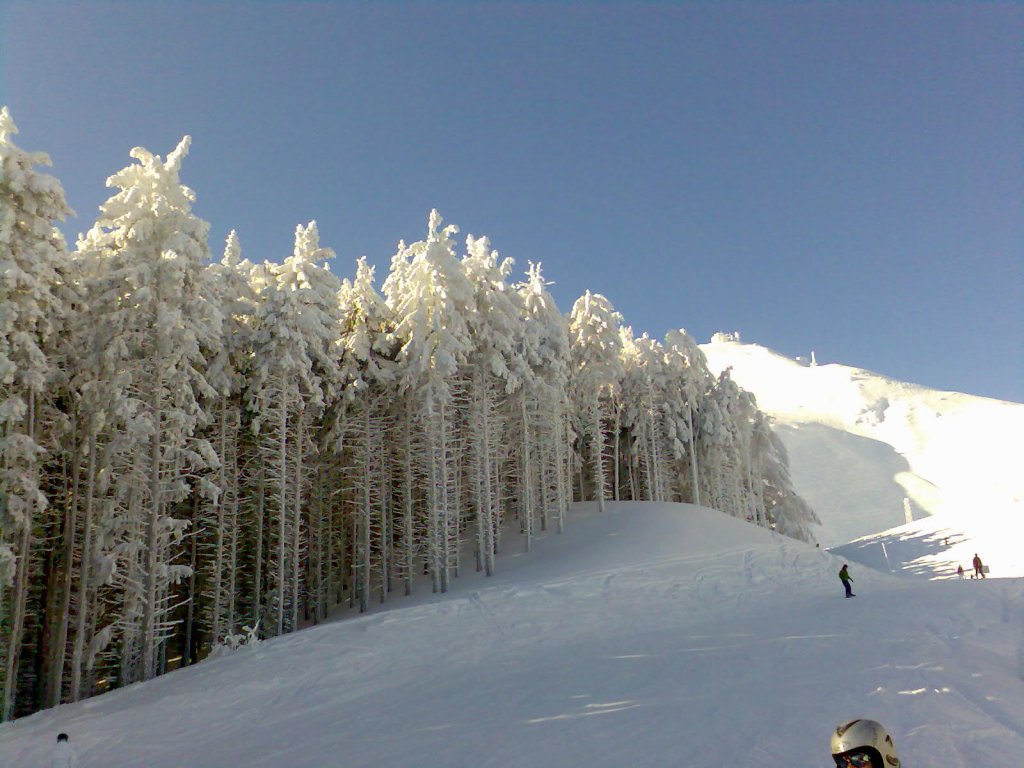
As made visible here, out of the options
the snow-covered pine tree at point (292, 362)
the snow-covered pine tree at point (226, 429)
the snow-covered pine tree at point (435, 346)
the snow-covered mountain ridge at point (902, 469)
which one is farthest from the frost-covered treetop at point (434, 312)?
the snow-covered mountain ridge at point (902, 469)

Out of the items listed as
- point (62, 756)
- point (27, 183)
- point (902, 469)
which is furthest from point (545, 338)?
→ point (902, 469)

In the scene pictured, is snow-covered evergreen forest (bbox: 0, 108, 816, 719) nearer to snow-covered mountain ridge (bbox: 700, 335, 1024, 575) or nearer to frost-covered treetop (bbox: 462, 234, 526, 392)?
frost-covered treetop (bbox: 462, 234, 526, 392)

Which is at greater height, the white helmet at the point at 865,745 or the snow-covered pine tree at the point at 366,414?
the snow-covered pine tree at the point at 366,414

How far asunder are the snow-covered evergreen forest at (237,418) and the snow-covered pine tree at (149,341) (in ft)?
0.29

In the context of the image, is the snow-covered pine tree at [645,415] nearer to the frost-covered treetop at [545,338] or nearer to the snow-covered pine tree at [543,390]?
the snow-covered pine tree at [543,390]

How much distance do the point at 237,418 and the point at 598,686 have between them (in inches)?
923

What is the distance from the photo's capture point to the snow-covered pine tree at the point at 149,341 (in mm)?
21000

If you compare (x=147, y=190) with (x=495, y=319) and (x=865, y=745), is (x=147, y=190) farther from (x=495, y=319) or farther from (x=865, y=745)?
(x=865, y=745)

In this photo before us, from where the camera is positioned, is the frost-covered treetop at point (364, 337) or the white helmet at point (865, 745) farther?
the frost-covered treetop at point (364, 337)

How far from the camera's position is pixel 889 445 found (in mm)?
188125

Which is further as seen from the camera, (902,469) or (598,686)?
(902,469)

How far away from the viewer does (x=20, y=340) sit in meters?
18.9

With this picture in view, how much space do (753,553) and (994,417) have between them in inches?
8056

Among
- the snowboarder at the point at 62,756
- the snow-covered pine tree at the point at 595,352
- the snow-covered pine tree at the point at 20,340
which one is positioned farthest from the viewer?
the snow-covered pine tree at the point at 595,352
